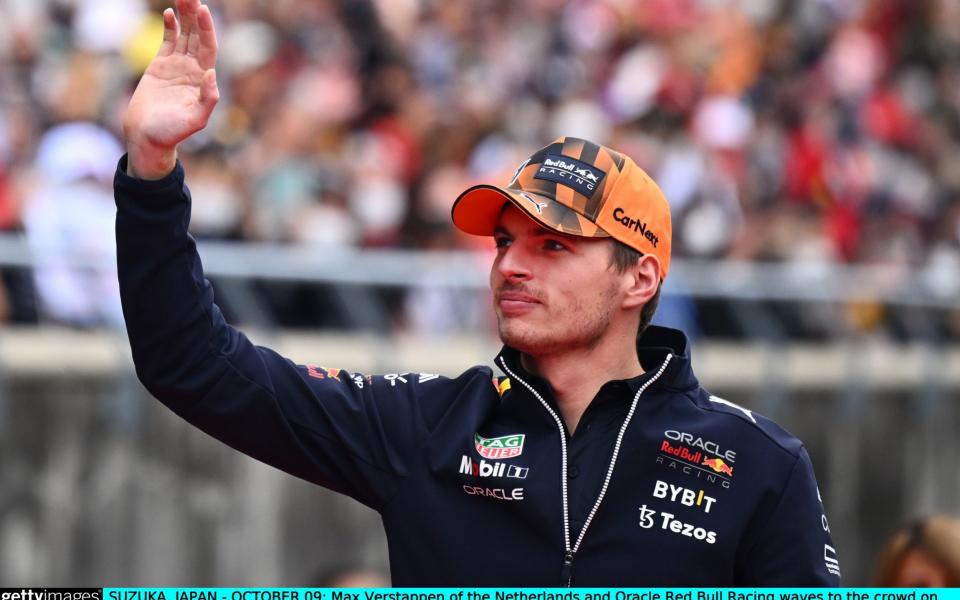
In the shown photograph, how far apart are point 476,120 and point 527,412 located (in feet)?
23.8

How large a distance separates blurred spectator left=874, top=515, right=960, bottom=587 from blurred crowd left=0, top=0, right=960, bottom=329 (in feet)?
14.1

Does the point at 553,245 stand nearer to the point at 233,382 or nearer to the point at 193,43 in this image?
the point at 233,382

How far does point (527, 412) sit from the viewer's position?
3791mm

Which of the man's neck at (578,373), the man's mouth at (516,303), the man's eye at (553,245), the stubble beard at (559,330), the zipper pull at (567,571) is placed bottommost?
the zipper pull at (567,571)

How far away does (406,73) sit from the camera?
11.0 meters

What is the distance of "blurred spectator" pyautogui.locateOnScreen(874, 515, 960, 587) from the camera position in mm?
4676

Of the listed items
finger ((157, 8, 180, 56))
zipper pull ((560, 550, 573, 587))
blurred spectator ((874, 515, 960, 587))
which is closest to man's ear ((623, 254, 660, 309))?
zipper pull ((560, 550, 573, 587))

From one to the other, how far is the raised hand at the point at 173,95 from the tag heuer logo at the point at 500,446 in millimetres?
882

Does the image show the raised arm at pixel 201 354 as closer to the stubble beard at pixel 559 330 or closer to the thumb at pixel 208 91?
the thumb at pixel 208 91

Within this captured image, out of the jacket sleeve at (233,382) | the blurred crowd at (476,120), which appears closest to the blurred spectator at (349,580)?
the jacket sleeve at (233,382)

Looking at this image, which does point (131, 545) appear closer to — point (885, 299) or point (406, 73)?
point (406, 73)

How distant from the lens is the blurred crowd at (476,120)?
871cm

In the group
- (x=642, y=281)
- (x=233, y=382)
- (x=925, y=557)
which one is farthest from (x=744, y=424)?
(x=925, y=557)

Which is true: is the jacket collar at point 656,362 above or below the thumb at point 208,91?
below
